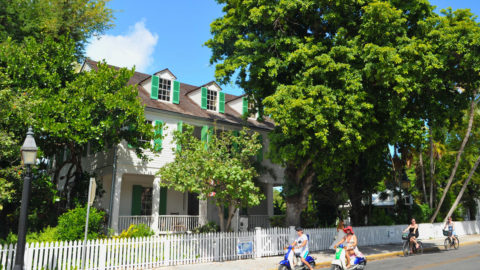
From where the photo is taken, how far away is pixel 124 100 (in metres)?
15.6

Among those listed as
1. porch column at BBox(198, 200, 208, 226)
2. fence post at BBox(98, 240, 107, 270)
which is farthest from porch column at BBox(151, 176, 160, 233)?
fence post at BBox(98, 240, 107, 270)

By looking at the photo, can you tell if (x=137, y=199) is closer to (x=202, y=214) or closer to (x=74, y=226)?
(x=202, y=214)

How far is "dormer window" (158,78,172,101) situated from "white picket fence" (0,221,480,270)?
9456 mm

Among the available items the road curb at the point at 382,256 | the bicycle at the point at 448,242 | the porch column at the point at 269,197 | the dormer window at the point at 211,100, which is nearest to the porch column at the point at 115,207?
the dormer window at the point at 211,100

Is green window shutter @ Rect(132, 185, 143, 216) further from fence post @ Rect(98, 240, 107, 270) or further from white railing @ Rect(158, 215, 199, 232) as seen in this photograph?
fence post @ Rect(98, 240, 107, 270)

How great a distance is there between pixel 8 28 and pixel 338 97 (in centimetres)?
1811

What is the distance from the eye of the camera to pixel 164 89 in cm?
2142

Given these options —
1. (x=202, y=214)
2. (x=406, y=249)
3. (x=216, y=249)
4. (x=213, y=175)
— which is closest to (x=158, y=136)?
(x=213, y=175)

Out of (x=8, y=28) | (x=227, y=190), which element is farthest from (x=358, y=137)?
(x=8, y=28)

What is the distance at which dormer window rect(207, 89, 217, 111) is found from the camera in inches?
916

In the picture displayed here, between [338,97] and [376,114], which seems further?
[376,114]

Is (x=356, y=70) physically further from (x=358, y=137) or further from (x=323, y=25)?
(x=323, y=25)

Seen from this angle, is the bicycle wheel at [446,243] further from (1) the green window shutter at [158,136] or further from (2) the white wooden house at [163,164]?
(1) the green window shutter at [158,136]

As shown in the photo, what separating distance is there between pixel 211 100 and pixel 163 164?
5.87 metres
